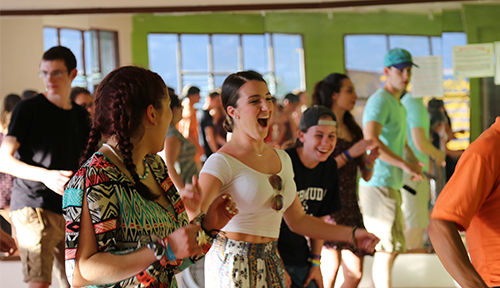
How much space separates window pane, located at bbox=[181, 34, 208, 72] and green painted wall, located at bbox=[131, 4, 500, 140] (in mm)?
71

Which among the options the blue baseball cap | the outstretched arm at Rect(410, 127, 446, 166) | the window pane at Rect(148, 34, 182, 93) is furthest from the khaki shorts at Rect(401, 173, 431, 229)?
the window pane at Rect(148, 34, 182, 93)

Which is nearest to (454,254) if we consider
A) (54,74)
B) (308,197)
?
(308,197)

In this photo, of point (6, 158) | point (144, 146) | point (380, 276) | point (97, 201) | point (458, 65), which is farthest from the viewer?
point (458, 65)

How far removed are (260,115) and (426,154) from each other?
109 inches

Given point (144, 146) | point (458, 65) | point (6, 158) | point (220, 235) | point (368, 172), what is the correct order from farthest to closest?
point (458, 65), point (368, 172), point (6, 158), point (220, 235), point (144, 146)

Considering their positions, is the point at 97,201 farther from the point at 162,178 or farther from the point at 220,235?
the point at 220,235

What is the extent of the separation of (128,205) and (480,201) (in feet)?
2.97

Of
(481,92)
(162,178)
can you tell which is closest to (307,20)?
(481,92)

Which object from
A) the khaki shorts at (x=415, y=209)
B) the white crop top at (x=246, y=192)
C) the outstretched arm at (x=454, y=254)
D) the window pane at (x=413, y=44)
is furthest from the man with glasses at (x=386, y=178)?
the outstretched arm at (x=454, y=254)

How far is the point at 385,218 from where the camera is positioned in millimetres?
3371

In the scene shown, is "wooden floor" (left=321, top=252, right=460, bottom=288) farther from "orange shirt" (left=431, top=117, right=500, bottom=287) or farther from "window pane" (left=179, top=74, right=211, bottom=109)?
"orange shirt" (left=431, top=117, right=500, bottom=287)

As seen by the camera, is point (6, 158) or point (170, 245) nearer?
point (170, 245)

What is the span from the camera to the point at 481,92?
415 cm

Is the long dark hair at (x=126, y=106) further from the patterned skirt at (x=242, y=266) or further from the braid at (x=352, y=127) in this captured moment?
the braid at (x=352, y=127)
